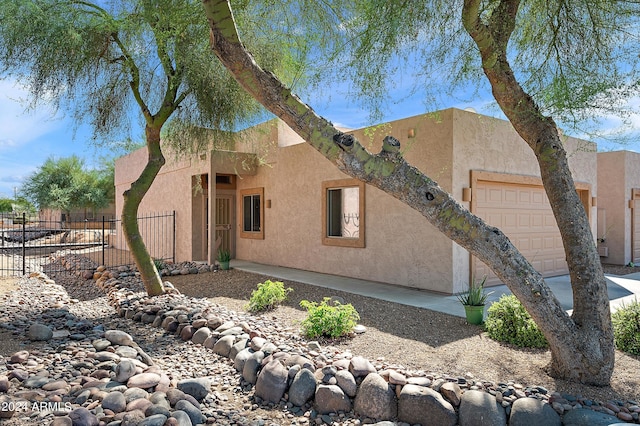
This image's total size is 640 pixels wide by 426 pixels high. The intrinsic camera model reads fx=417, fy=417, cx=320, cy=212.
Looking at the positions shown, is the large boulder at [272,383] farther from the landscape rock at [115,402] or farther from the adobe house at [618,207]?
the adobe house at [618,207]

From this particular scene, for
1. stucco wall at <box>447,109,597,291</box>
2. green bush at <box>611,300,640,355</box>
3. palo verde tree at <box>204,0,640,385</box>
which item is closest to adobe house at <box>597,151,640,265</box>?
stucco wall at <box>447,109,597,291</box>

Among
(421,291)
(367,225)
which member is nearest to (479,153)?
(367,225)

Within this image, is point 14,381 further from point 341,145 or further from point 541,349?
point 541,349

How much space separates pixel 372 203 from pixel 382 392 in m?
5.93

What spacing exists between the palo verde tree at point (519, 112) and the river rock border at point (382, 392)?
70 centimetres

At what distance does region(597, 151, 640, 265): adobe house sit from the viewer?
43.2ft

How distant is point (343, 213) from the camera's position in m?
10.2

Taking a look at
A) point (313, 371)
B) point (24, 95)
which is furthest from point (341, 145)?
point (24, 95)

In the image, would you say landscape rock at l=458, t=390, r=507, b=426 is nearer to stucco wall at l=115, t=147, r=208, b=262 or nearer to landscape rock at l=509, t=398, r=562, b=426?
landscape rock at l=509, t=398, r=562, b=426

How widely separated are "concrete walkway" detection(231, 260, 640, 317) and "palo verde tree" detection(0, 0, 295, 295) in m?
3.54

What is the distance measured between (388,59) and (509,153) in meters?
4.80

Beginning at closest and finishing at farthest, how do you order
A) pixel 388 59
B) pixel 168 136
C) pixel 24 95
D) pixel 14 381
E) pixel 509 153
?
1. pixel 14 381
2. pixel 388 59
3. pixel 24 95
4. pixel 509 153
5. pixel 168 136

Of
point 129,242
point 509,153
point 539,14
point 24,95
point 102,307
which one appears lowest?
point 102,307

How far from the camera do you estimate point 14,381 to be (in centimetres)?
359
